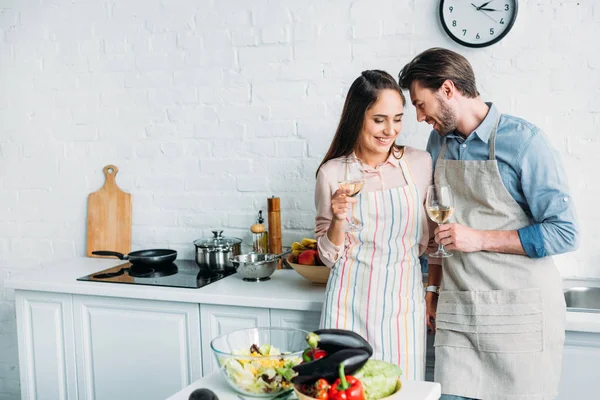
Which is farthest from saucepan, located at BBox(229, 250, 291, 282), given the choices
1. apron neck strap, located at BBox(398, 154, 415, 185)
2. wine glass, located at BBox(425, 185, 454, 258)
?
wine glass, located at BBox(425, 185, 454, 258)

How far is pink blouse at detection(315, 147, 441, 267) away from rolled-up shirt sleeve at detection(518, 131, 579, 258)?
1.24ft

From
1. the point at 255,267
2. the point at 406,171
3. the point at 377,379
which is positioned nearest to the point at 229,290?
the point at 255,267

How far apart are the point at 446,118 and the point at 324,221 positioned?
580 mm

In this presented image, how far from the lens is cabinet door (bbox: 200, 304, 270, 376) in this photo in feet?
9.70

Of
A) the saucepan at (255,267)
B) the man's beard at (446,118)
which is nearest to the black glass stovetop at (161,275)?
the saucepan at (255,267)

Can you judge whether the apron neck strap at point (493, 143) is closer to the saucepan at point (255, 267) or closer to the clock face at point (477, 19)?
the clock face at point (477, 19)

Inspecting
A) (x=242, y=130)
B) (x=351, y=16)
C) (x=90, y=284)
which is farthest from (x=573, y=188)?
(x=90, y=284)

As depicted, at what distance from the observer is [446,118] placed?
245 centimetres

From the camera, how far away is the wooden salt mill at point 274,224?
3.45 meters

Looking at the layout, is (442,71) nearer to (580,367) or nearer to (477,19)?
(477,19)

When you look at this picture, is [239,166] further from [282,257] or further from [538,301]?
[538,301]

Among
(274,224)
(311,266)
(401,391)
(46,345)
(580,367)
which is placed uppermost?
(274,224)

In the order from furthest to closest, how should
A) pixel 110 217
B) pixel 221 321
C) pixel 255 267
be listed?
pixel 110 217, pixel 255 267, pixel 221 321

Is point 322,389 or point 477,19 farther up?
point 477,19
